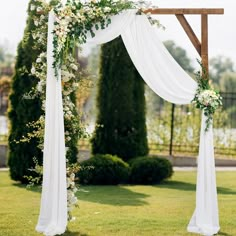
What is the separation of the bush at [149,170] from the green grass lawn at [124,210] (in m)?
0.23

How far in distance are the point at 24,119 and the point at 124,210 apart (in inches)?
126

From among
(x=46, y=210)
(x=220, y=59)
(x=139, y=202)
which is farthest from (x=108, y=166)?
(x=220, y=59)

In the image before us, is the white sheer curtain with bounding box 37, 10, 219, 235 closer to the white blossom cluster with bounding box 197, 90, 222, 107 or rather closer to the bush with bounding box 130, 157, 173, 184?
the white blossom cluster with bounding box 197, 90, 222, 107

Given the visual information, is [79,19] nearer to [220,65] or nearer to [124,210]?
[124,210]

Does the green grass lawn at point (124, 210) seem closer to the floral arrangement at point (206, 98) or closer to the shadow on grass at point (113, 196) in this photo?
the shadow on grass at point (113, 196)

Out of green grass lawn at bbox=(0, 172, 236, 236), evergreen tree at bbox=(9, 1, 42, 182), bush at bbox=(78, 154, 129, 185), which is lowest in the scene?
green grass lawn at bbox=(0, 172, 236, 236)

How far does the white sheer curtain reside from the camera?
23.1 feet

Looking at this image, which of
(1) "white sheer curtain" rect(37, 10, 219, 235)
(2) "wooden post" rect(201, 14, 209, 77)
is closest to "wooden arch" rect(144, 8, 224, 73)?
(2) "wooden post" rect(201, 14, 209, 77)

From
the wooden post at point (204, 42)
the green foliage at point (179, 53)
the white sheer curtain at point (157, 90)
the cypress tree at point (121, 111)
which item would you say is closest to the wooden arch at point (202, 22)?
the wooden post at point (204, 42)

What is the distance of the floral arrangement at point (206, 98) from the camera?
7254 millimetres

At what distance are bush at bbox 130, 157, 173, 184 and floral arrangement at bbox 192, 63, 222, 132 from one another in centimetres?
412

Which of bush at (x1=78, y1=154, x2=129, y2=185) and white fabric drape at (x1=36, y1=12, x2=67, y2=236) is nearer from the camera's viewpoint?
white fabric drape at (x1=36, y1=12, x2=67, y2=236)

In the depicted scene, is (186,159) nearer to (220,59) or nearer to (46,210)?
(46,210)

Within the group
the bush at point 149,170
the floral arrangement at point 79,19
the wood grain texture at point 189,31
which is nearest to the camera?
the floral arrangement at point 79,19
